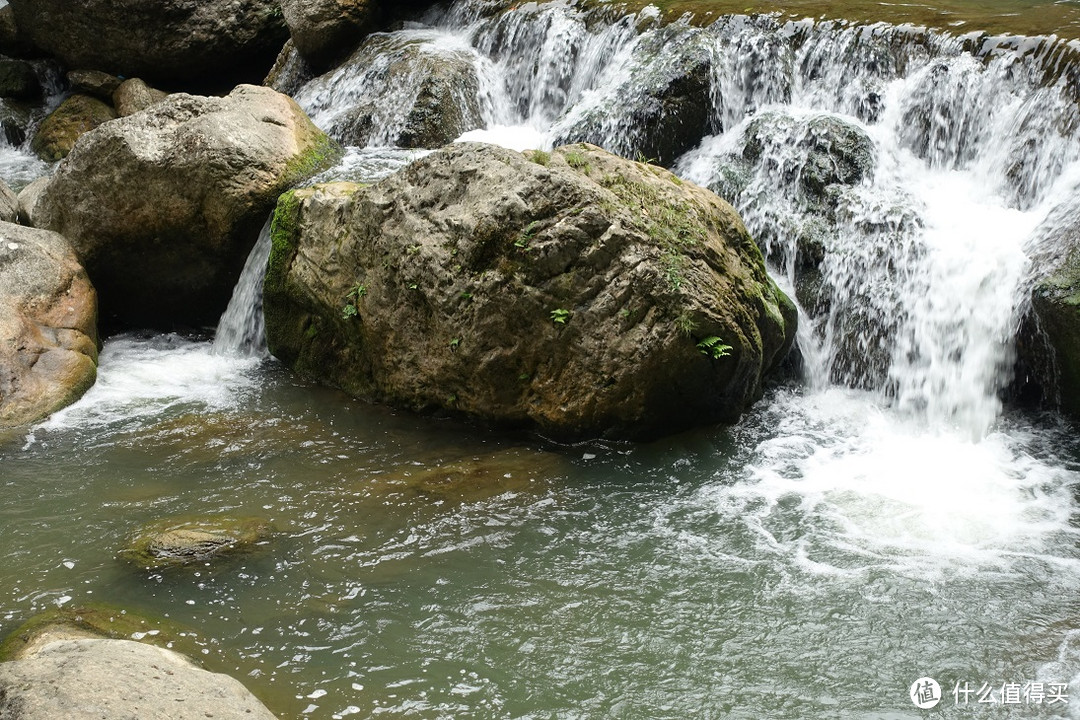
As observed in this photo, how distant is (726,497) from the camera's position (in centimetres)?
624

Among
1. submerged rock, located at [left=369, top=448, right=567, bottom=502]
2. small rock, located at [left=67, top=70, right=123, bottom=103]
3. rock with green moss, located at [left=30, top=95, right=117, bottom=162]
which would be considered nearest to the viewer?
submerged rock, located at [left=369, top=448, right=567, bottom=502]

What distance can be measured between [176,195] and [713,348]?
4.89m

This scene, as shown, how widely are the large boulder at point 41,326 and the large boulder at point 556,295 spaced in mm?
2186

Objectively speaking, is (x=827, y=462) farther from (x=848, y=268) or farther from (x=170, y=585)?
(x=170, y=585)

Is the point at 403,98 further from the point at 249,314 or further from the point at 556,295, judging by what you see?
the point at 556,295

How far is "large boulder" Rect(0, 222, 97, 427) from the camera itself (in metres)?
7.48

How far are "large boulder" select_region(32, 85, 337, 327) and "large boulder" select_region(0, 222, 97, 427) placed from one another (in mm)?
428

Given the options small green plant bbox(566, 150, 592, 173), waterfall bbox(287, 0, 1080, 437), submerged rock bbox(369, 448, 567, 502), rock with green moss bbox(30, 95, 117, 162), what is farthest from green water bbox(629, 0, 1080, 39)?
rock with green moss bbox(30, 95, 117, 162)

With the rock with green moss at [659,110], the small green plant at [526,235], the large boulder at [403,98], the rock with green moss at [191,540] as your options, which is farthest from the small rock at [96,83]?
the rock with green moss at [191,540]

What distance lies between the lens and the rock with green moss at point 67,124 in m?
14.1

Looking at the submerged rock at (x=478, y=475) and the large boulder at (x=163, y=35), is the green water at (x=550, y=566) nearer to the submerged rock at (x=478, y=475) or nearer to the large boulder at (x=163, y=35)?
the submerged rock at (x=478, y=475)

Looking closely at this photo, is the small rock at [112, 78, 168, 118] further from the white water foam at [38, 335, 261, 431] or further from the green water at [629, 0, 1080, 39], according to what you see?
the green water at [629, 0, 1080, 39]

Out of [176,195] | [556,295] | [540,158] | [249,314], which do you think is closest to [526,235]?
[556,295]

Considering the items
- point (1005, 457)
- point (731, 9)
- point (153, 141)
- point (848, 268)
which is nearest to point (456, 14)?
point (731, 9)
